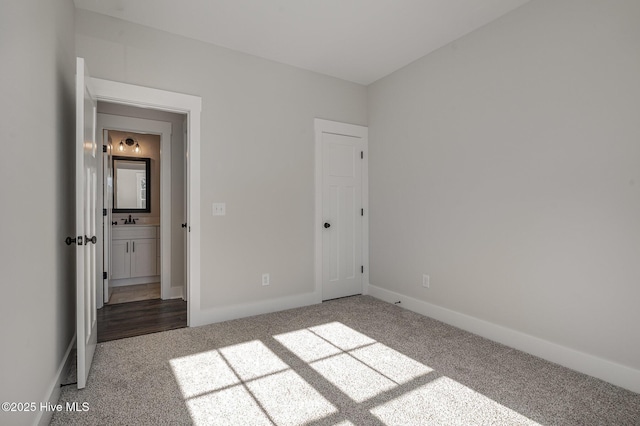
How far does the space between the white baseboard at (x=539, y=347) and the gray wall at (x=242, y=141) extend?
1.40 metres

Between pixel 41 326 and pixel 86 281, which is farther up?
pixel 86 281

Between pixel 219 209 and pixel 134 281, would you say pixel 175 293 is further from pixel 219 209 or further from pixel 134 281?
pixel 219 209

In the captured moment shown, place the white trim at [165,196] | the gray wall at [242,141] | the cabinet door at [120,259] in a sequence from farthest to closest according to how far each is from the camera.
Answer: the cabinet door at [120,259] < the white trim at [165,196] < the gray wall at [242,141]

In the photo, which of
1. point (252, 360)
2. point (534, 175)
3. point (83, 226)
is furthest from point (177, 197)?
point (534, 175)

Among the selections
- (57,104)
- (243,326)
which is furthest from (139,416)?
(57,104)

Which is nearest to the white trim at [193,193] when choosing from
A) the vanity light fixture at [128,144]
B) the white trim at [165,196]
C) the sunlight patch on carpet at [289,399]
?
the white trim at [165,196]

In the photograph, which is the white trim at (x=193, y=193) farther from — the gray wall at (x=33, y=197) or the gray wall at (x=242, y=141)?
the gray wall at (x=33, y=197)

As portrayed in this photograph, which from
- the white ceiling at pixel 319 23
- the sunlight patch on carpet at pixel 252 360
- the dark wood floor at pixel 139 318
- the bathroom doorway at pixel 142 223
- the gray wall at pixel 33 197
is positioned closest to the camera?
the gray wall at pixel 33 197

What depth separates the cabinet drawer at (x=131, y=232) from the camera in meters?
4.69

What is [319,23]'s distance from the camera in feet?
9.36

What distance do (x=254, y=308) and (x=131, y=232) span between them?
8.42 feet

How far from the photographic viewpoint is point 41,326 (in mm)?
1685

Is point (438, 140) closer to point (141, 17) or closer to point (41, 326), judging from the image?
point (141, 17)

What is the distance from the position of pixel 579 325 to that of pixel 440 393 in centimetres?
117
